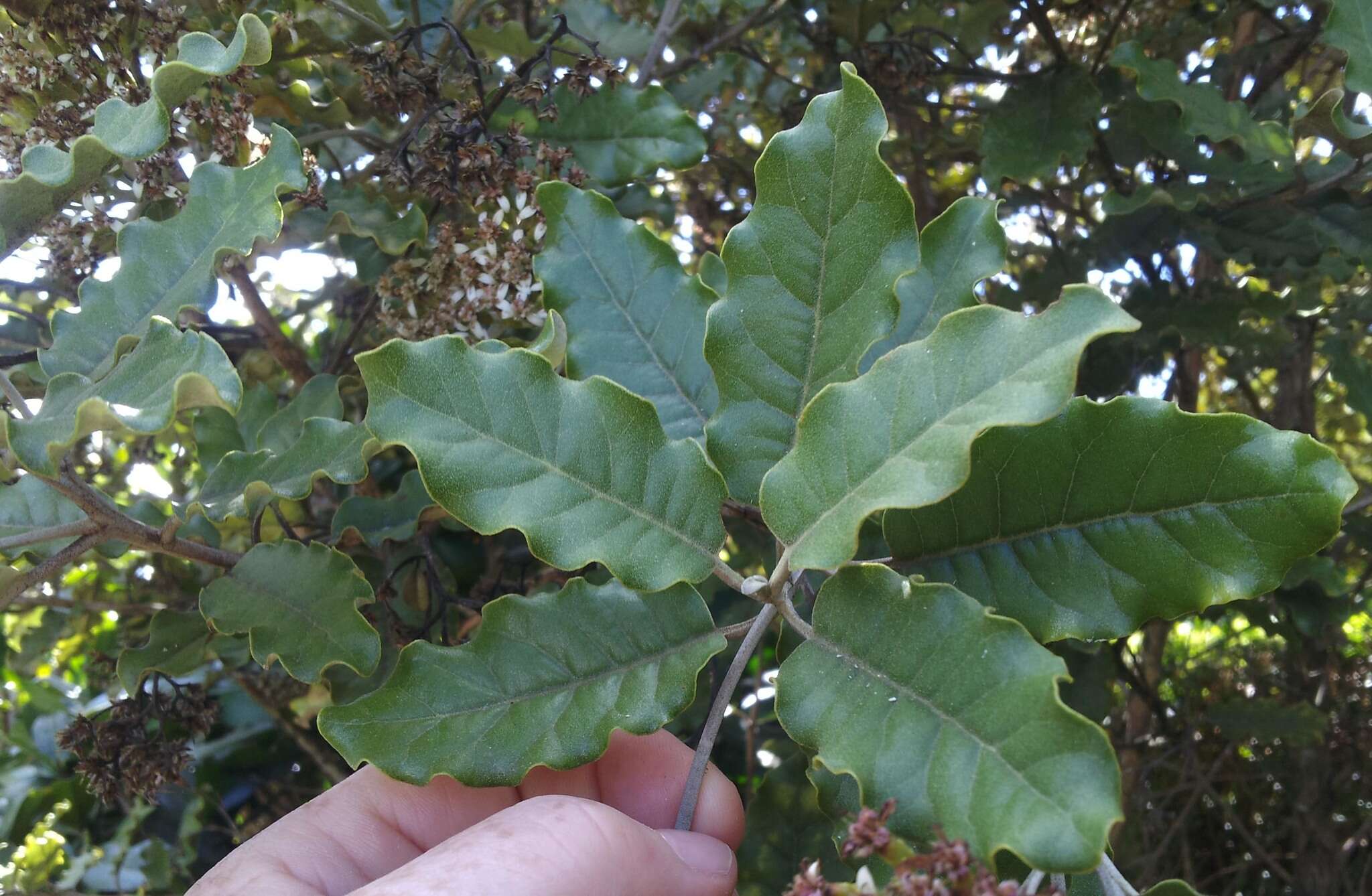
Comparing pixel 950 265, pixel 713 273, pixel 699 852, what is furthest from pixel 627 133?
pixel 699 852

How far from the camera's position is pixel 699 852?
0.95 metres

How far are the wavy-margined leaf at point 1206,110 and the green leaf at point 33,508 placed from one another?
1432 mm

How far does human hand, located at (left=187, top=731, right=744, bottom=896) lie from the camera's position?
824 mm

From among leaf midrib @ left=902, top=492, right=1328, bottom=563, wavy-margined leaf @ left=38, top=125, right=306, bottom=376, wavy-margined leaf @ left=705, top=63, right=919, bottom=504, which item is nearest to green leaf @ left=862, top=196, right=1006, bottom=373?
wavy-margined leaf @ left=705, top=63, right=919, bottom=504

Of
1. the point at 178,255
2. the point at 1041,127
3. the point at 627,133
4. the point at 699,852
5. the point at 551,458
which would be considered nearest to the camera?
the point at 551,458

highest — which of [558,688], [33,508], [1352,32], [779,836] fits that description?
[1352,32]

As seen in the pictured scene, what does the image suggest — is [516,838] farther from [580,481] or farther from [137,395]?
[137,395]

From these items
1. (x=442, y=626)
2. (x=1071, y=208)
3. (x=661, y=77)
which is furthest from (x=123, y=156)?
(x=1071, y=208)

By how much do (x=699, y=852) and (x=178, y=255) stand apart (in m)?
0.81

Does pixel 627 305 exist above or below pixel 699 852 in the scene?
above

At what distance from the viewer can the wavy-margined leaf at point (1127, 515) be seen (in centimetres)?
78

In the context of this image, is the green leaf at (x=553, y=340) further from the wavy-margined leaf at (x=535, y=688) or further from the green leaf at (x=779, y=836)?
the green leaf at (x=779, y=836)

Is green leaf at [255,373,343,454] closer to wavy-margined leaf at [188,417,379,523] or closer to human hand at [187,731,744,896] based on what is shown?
wavy-margined leaf at [188,417,379,523]

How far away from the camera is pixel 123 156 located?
0.94 meters
